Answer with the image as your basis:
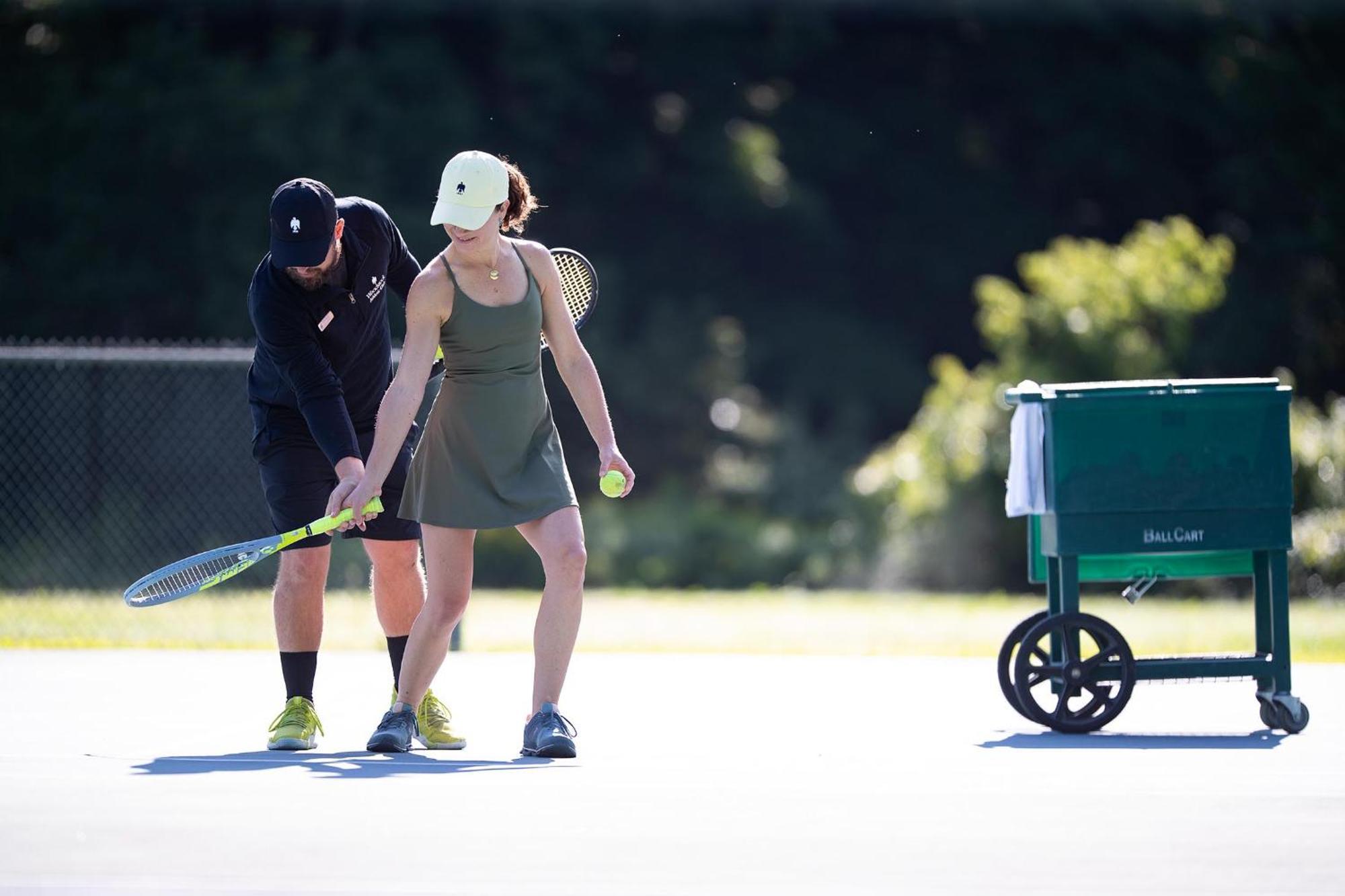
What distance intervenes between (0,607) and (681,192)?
18.0 meters

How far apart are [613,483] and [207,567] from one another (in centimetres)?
170

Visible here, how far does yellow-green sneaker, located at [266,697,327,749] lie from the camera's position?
26.0 feet

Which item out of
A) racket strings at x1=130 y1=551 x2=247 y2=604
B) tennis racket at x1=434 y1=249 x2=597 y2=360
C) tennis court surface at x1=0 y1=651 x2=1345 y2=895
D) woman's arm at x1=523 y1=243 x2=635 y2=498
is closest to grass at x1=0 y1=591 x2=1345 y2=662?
tennis court surface at x1=0 y1=651 x2=1345 y2=895

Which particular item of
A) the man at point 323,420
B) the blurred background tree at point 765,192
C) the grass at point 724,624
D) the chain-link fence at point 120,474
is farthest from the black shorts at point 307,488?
the blurred background tree at point 765,192

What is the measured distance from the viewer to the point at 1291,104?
104 ft

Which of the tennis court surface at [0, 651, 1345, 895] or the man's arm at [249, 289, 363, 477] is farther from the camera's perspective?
the man's arm at [249, 289, 363, 477]

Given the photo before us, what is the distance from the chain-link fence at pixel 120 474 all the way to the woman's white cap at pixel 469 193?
10587 mm

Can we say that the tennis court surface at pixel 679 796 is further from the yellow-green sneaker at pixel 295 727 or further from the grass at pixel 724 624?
the grass at pixel 724 624

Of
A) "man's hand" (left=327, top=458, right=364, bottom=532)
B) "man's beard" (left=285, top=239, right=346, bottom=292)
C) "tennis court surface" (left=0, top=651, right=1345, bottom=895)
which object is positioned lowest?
"tennis court surface" (left=0, top=651, right=1345, bottom=895)

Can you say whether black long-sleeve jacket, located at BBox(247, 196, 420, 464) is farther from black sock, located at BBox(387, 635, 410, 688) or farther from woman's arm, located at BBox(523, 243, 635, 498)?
black sock, located at BBox(387, 635, 410, 688)

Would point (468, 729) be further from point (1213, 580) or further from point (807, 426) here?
point (807, 426)

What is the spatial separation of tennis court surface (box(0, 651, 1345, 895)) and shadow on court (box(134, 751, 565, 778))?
21 millimetres

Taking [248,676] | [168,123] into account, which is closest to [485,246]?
[248,676]

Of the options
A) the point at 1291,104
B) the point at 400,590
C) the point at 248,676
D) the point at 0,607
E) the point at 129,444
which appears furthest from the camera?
the point at 1291,104
